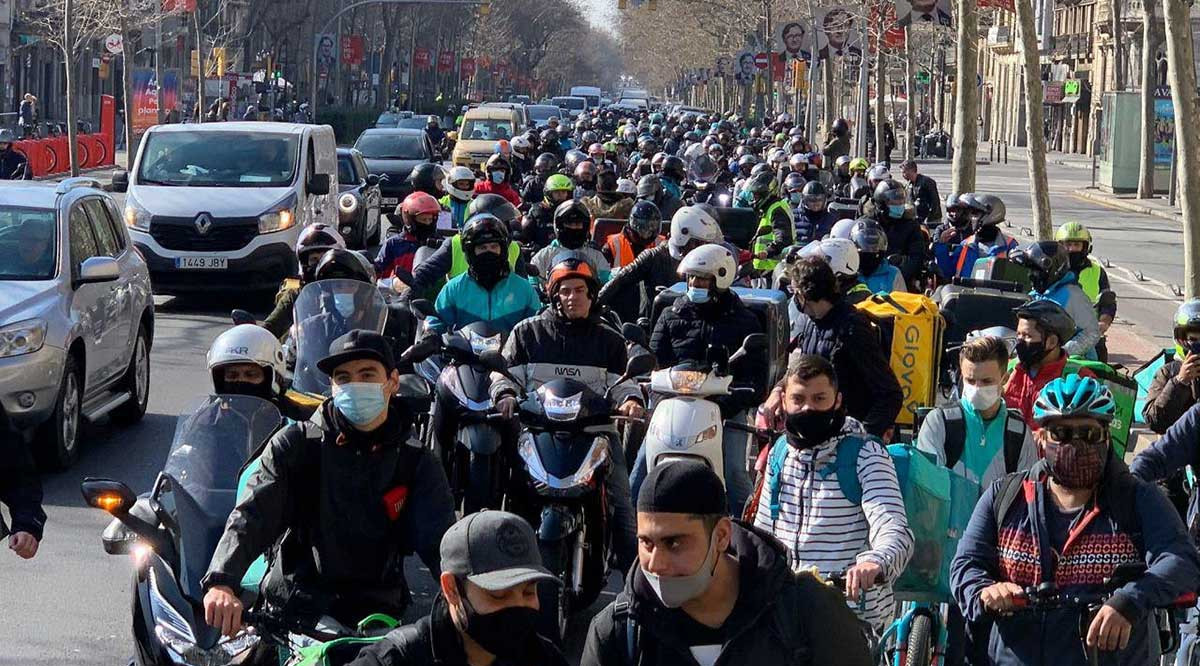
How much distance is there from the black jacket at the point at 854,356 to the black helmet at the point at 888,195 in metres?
7.22

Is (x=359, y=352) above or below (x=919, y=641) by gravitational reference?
above

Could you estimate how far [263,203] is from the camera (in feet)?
66.7

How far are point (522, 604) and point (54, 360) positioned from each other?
26.6 ft

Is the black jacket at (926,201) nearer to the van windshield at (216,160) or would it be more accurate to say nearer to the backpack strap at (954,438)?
the van windshield at (216,160)

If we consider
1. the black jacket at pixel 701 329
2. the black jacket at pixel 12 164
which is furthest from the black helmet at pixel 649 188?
the black jacket at pixel 12 164

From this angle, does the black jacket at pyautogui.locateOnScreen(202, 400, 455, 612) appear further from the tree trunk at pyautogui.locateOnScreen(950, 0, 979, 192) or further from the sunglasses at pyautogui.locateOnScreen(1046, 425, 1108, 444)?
the tree trunk at pyautogui.locateOnScreen(950, 0, 979, 192)

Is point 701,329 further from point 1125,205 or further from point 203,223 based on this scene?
point 1125,205

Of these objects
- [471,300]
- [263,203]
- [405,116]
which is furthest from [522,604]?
[405,116]

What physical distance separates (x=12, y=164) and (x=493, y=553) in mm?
23777

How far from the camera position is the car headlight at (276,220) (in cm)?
2014

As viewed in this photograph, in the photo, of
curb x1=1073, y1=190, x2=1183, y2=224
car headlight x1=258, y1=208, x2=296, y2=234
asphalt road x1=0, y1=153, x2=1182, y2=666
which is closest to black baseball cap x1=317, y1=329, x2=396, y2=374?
asphalt road x1=0, y1=153, x2=1182, y2=666

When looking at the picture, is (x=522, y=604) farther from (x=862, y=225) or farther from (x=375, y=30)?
(x=375, y=30)

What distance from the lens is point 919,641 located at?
6.65 metres

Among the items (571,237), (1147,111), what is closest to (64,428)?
(571,237)
